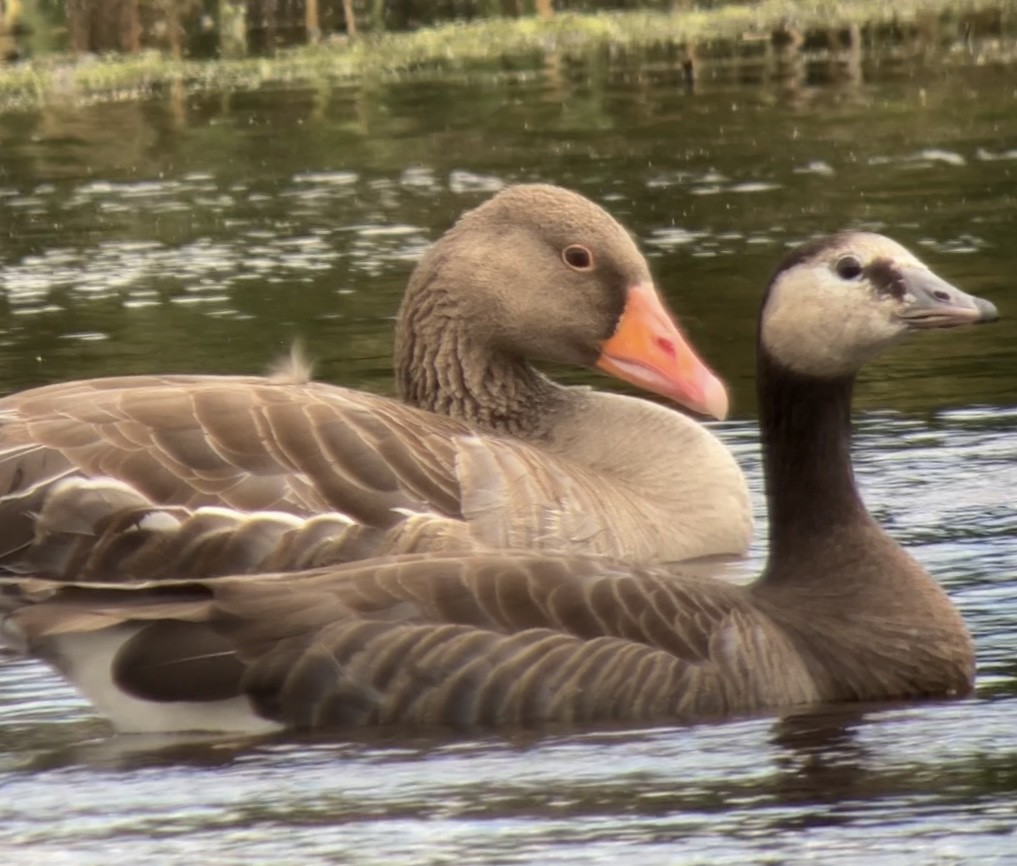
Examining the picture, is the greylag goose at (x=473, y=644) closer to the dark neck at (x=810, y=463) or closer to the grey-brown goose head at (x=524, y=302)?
the dark neck at (x=810, y=463)

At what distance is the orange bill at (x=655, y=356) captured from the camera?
1040 cm

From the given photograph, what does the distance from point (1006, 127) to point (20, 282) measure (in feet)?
31.9

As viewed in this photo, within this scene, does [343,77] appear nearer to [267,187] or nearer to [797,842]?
[267,187]

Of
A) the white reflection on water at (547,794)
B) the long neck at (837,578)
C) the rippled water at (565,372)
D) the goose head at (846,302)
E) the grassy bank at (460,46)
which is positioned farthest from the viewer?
the grassy bank at (460,46)

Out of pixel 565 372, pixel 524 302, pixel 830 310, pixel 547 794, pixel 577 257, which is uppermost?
pixel 830 310

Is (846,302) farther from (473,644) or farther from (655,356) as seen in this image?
(655,356)

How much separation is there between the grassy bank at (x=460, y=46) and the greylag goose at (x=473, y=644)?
22.8 m

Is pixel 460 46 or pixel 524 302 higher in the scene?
pixel 524 302

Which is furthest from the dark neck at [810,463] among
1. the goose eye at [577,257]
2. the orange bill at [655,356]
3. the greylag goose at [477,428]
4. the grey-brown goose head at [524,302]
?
the goose eye at [577,257]

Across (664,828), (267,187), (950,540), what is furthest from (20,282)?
(664,828)

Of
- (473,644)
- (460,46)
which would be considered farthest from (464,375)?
(460,46)

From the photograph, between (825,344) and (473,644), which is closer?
(473,644)

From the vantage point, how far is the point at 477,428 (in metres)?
10.0

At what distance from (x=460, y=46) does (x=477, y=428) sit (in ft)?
77.8
